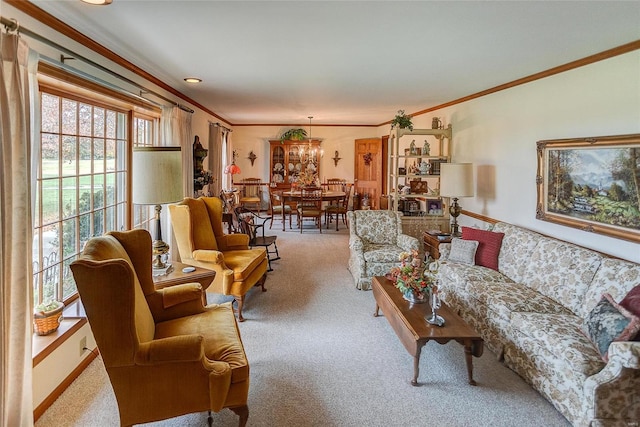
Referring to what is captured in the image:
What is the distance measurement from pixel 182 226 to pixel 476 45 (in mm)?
3133

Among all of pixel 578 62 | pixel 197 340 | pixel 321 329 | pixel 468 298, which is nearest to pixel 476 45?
pixel 578 62

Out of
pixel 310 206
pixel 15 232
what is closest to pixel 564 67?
pixel 15 232

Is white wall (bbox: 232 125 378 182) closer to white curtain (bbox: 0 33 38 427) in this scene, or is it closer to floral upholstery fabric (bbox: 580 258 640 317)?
floral upholstery fabric (bbox: 580 258 640 317)

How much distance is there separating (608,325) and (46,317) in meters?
3.43

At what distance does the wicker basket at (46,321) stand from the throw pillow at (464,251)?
3.54 meters

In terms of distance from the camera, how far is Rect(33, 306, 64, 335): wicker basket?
8.25 ft

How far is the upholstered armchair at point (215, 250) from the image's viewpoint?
12.4 feet

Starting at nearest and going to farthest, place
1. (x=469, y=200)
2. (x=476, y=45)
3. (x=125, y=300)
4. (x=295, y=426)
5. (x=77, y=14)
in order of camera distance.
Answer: (x=125, y=300), (x=295, y=426), (x=77, y=14), (x=476, y=45), (x=469, y=200)

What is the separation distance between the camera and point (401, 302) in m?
3.19

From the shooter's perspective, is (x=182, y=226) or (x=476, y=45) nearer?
(x=476, y=45)

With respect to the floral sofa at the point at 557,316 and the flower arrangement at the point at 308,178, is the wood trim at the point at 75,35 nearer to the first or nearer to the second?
the floral sofa at the point at 557,316

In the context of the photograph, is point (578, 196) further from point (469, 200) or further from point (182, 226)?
point (182, 226)

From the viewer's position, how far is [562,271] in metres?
3.13

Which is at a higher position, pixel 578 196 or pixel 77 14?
pixel 77 14
